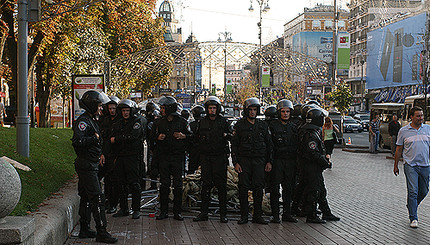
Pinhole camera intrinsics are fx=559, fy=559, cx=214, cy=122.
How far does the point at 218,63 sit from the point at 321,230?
1815cm

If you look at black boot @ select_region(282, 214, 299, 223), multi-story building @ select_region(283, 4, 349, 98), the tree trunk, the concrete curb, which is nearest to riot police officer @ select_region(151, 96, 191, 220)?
the concrete curb

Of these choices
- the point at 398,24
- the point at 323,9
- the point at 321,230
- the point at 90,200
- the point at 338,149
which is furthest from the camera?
the point at 323,9

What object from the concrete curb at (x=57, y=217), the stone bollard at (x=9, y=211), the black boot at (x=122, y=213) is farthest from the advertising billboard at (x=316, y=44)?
the stone bollard at (x=9, y=211)

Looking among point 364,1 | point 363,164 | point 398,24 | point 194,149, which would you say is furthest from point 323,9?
point 194,149

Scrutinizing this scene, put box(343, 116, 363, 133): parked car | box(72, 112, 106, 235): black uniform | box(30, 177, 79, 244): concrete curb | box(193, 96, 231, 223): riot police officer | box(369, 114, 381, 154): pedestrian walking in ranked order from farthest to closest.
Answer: box(343, 116, 363, 133): parked car
box(369, 114, 381, 154): pedestrian walking
box(193, 96, 231, 223): riot police officer
box(72, 112, 106, 235): black uniform
box(30, 177, 79, 244): concrete curb

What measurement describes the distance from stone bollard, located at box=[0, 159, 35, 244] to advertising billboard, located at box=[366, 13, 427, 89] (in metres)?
51.4

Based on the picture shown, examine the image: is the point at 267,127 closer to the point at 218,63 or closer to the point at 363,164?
the point at 363,164

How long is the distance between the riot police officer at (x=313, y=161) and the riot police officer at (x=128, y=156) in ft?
8.39

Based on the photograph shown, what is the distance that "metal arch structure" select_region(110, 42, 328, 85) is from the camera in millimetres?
24828

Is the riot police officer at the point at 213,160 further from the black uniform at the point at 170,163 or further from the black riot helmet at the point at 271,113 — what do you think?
the black riot helmet at the point at 271,113

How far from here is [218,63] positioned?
25625 millimetres

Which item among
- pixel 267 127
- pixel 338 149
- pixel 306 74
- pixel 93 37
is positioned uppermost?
pixel 93 37

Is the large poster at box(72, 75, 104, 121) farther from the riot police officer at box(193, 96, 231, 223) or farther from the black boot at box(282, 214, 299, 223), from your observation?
the black boot at box(282, 214, 299, 223)

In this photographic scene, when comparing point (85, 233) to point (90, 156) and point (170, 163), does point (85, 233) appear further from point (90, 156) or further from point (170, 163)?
point (170, 163)
